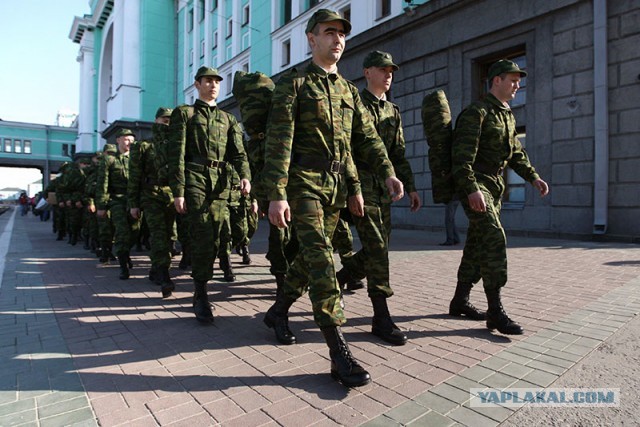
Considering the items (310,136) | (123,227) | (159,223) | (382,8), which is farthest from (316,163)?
(382,8)

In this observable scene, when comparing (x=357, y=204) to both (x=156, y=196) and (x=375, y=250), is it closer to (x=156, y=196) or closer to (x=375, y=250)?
(x=375, y=250)

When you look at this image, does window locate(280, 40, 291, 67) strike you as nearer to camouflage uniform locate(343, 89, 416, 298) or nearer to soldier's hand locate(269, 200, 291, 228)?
camouflage uniform locate(343, 89, 416, 298)

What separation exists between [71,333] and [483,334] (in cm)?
330

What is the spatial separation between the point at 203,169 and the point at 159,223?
135 cm

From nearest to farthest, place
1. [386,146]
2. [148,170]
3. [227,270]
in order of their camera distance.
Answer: [386,146] < [148,170] < [227,270]

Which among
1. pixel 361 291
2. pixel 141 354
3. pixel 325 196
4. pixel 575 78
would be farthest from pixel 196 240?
pixel 575 78

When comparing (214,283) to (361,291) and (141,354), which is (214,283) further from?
(141,354)

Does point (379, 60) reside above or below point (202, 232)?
above

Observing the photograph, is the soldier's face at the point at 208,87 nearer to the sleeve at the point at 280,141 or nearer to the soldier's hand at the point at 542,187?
the sleeve at the point at 280,141

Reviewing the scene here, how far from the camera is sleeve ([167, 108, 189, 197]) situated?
4023 mm

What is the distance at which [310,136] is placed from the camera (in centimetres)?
277

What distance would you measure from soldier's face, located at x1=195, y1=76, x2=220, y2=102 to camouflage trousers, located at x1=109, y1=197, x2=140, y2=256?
2673mm

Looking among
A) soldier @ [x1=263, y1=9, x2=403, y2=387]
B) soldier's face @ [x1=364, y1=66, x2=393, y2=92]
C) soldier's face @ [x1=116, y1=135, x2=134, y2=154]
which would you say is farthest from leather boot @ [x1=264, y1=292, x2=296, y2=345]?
soldier's face @ [x1=116, y1=135, x2=134, y2=154]

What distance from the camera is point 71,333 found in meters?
3.49
